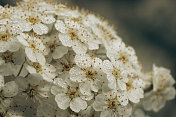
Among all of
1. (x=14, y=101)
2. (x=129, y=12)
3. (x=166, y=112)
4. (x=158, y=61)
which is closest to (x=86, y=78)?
(x=14, y=101)

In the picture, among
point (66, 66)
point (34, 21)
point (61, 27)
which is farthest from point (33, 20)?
point (66, 66)

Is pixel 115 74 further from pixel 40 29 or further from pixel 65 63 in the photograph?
pixel 40 29

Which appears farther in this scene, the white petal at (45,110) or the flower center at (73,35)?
the flower center at (73,35)

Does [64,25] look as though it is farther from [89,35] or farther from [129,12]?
[129,12]

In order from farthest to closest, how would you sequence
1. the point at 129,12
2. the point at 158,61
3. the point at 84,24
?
the point at 129,12, the point at 158,61, the point at 84,24

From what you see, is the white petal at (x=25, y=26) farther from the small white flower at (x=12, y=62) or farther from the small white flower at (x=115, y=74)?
the small white flower at (x=115, y=74)

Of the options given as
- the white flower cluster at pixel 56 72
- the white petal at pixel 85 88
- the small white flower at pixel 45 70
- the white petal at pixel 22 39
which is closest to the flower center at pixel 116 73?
the white flower cluster at pixel 56 72

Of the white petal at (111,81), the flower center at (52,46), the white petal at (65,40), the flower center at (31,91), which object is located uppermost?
the white petal at (65,40)
